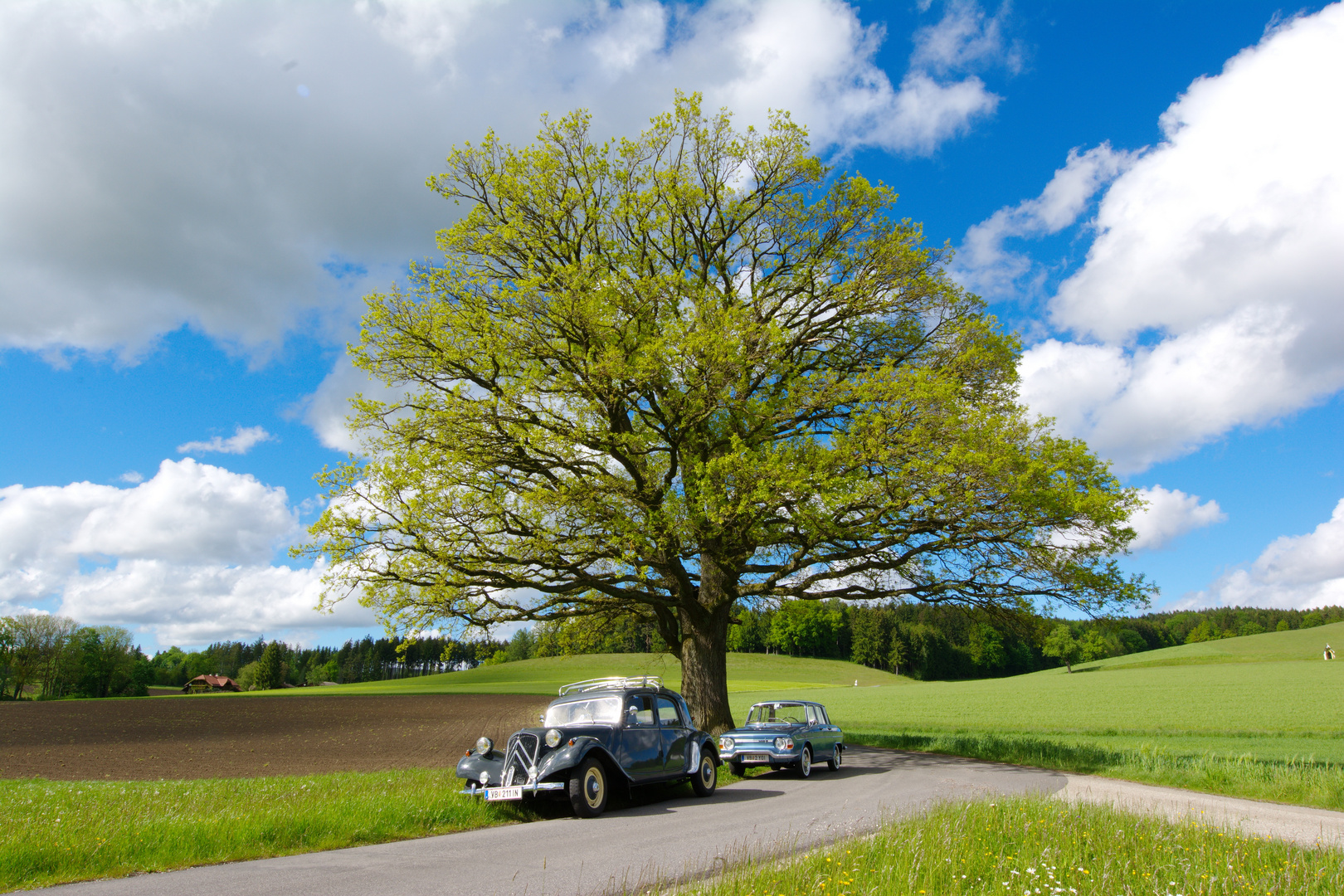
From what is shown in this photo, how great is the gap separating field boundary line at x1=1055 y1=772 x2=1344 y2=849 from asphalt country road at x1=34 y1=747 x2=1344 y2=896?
42 millimetres

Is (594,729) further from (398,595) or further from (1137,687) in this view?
(1137,687)

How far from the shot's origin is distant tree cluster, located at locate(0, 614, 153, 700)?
82188mm

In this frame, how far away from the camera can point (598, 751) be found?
10750 millimetres

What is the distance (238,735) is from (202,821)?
94.1ft

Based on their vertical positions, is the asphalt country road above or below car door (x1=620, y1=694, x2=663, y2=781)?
below

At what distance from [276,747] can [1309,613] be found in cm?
19349

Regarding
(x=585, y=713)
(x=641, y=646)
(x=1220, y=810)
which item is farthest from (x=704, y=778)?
(x=641, y=646)

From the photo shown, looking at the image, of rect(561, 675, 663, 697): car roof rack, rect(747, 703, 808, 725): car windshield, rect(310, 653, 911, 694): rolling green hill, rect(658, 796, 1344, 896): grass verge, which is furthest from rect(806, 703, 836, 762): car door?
rect(310, 653, 911, 694): rolling green hill

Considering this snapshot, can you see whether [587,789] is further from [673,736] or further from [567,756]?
[673,736]

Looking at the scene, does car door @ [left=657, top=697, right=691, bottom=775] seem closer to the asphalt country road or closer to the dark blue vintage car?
the dark blue vintage car

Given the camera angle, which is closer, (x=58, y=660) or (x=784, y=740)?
(x=784, y=740)

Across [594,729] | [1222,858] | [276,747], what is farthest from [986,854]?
[276,747]

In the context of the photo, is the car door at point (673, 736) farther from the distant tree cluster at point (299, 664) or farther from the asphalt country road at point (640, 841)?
the distant tree cluster at point (299, 664)

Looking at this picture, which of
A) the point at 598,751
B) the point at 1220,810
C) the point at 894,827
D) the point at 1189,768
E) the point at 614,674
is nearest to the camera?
the point at 894,827
